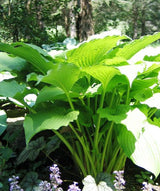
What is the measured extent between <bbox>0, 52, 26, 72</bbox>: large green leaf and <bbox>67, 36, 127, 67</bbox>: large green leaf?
341 mm

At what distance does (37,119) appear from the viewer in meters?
1.23

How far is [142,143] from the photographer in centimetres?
128

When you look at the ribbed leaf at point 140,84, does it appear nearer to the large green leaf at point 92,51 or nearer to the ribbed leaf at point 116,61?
the ribbed leaf at point 116,61

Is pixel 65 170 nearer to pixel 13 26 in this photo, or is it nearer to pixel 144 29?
pixel 13 26

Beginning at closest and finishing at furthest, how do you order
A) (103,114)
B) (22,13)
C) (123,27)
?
(103,114) → (22,13) → (123,27)

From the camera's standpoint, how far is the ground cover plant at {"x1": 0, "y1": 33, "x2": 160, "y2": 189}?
115cm

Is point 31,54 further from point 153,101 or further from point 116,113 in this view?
point 153,101

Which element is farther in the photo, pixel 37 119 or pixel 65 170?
pixel 65 170

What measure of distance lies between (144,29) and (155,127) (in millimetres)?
20141

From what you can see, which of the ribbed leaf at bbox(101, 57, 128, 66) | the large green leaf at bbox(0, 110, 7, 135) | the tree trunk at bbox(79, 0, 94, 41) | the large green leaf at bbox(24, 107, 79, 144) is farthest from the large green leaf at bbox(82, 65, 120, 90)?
the tree trunk at bbox(79, 0, 94, 41)

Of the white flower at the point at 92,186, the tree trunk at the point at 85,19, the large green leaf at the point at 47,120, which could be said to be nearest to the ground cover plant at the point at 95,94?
the large green leaf at the point at 47,120

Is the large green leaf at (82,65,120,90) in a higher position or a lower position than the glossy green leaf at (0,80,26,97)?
higher

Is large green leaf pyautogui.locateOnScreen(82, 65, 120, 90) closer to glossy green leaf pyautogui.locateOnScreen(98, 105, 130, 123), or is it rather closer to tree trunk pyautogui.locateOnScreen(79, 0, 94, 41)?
glossy green leaf pyautogui.locateOnScreen(98, 105, 130, 123)

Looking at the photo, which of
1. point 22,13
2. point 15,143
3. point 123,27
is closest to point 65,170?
point 15,143
